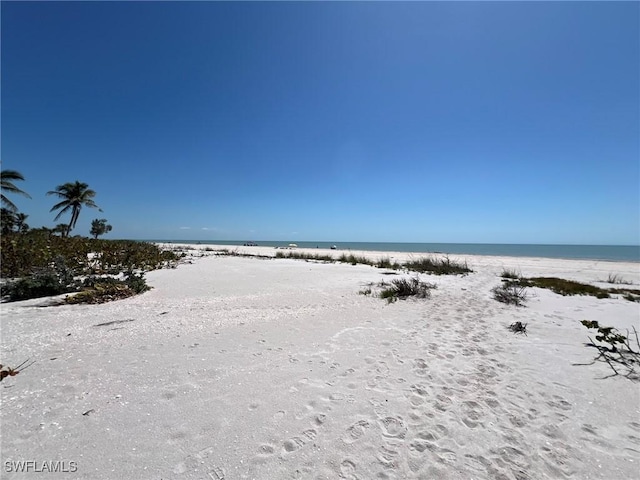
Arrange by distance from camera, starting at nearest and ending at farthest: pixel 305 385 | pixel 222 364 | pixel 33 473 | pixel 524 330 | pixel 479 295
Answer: pixel 33 473 → pixel 305 385 → pixel 222 364 → pixel 524 330 → pixel 479 295

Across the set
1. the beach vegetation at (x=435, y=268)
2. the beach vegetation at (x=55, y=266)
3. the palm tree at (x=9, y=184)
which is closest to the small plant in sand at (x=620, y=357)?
the beach vegetation at (x=435, y=268)

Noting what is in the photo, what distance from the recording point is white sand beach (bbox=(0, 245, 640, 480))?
223 centimetres

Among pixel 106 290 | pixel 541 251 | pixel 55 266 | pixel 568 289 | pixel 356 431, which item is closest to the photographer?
pixel 356 431

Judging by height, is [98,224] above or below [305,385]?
above

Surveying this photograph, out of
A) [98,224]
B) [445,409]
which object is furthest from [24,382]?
[98,224]

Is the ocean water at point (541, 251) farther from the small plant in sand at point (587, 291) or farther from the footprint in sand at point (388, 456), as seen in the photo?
the footprint in sand at point (388, 456)

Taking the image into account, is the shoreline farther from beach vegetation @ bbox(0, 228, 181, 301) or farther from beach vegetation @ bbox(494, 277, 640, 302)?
beach vegetation @ bbox(0, 228, 181, 301)

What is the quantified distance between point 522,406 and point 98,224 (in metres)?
54.4

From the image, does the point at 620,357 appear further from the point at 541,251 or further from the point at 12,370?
the point at 541,251

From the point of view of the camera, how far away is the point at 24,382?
306 centimetres

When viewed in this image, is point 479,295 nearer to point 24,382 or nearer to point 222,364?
point 222,364

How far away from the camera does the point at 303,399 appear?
3.06 metres

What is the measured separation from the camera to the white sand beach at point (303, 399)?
223cm

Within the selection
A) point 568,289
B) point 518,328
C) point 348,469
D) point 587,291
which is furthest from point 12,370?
point 587,291
